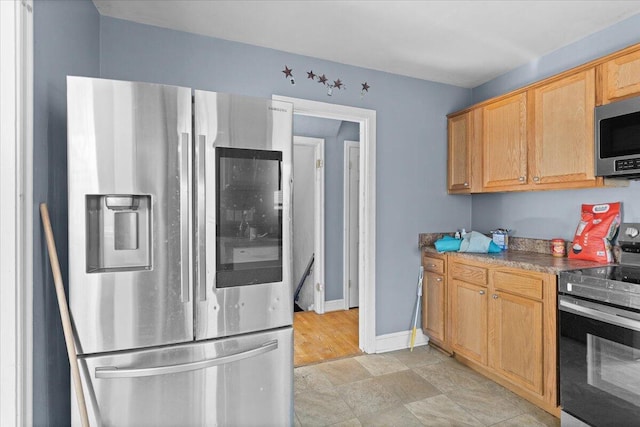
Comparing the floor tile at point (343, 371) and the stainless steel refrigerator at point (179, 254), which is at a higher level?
the stainless steel refrigerator at point (179, 254)

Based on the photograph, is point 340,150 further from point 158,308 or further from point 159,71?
point 158,308

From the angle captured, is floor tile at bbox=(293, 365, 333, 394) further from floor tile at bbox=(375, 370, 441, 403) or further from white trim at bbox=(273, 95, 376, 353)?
white trim at bbox=(273, 95, 376, 353)

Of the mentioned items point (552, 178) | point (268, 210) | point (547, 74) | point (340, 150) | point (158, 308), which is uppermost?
point (547, 74)

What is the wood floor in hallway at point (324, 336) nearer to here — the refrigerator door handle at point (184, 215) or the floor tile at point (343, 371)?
the floor tile at point (343, 371)

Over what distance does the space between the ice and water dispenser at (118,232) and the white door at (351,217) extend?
9.42 ft

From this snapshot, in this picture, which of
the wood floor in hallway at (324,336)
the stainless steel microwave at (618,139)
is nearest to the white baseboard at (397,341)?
the wood floor in hallway at (324,336)

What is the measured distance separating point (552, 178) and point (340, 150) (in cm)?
226

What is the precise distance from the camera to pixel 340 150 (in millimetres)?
4152

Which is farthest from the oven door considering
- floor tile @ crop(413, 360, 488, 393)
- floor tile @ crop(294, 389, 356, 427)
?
floor tile @ crop(294, 389, 356, 427)

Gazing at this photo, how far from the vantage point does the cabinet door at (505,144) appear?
2600 mm

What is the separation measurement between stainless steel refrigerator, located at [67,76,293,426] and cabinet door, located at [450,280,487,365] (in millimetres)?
1559

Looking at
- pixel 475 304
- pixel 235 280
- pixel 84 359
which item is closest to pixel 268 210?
pixel 235 280

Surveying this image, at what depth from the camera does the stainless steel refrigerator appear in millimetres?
1356

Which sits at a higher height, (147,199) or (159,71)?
(159,71)
